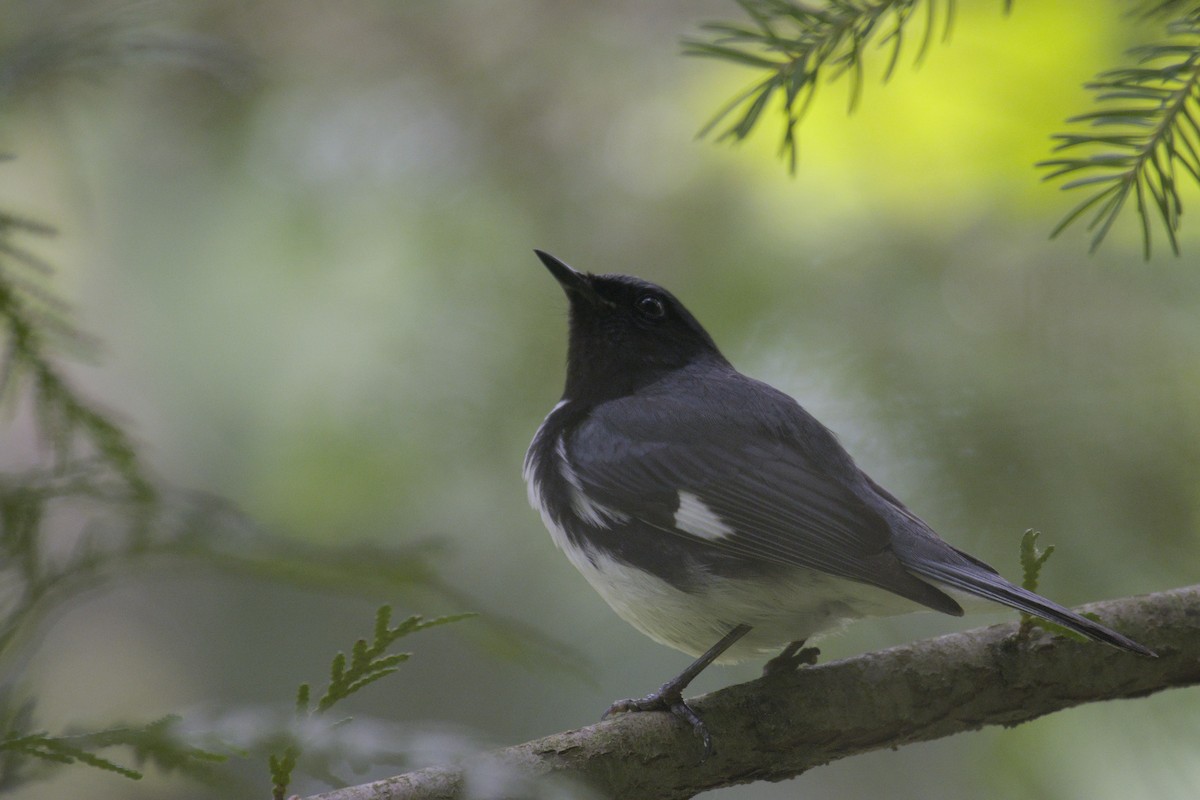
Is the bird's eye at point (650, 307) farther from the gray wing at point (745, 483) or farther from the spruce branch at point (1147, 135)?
the spruce branch at point (1147, 135)

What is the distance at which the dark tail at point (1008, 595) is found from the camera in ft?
5.52

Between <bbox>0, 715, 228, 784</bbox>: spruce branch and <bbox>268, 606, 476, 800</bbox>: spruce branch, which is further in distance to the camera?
<bbox>268, 606, 476, 800</bbox>: spruce branch

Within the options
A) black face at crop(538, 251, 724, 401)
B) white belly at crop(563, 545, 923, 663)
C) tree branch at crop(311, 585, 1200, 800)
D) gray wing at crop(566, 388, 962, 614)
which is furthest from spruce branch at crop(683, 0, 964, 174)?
black face at crop(538, 251, 724, 401)

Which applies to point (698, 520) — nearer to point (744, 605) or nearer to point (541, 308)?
point (744, 605)

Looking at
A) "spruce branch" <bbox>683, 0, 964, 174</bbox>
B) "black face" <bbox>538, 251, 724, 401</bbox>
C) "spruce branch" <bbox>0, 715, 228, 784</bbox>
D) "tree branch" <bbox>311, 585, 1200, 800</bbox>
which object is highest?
"black face" <bbox>538, 251, 724, 401</bbox>

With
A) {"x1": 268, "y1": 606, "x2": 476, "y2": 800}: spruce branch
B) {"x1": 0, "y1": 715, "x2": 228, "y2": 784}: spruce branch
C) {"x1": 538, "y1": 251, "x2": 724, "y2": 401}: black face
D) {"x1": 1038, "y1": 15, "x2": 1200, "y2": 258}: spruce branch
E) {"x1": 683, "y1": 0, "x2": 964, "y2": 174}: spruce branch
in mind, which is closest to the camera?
{"x1": 0, "y1": 715, "x2": 228, "y2": 784}: spruce branch

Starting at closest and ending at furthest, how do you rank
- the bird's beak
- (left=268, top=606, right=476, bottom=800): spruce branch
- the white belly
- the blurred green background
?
1. (left=268, top=606, right=476, bottom=800): spruce branch
2. the white belly
3. the blurred green background
4. the bird's beak

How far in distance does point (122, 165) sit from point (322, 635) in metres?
1.84

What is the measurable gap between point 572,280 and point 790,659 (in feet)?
3.74

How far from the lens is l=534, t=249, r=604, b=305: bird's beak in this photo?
275cm

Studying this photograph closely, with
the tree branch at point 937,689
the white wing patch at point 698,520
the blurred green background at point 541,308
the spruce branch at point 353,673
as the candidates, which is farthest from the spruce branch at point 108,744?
the white wing patch at point 698,520

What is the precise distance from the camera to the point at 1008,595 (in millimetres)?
1892

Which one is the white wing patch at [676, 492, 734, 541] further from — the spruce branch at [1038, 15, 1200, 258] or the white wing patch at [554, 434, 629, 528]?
the spruce branch at [1038, 15, 1200, 258]

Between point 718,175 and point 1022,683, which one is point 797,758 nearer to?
point 1022,683
